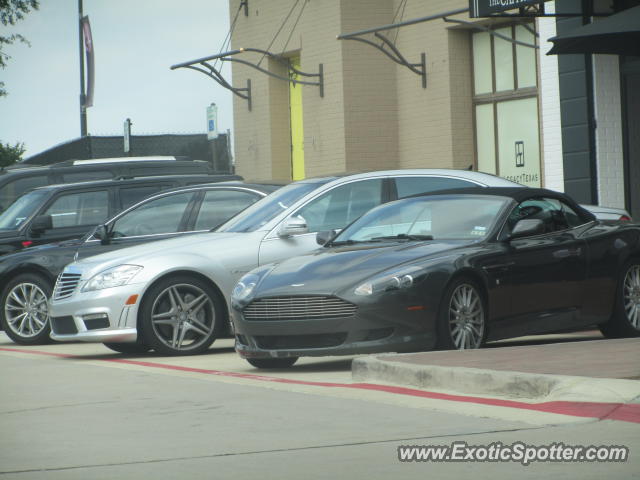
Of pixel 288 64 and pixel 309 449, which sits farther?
pixel 288 64

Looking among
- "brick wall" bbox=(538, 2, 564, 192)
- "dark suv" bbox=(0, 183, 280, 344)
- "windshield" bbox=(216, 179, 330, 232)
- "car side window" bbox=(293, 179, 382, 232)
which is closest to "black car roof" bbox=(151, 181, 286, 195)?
"dark suv" bbox=(0, 183, 280, 344)

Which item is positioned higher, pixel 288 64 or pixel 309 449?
pixel 288 64

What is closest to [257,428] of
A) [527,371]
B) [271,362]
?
[527,371]

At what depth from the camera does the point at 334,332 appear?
30.7ft

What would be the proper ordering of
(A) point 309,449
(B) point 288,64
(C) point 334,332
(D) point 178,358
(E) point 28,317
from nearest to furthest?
(A) point 309,449
(C) point 334,332
(D) point 178,358
(E) point 28,317
(B) point 288,64

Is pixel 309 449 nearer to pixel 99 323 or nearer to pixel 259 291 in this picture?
pixel 259 291

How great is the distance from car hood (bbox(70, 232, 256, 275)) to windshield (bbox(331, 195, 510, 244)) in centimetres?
134

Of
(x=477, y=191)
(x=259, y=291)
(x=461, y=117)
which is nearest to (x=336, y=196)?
(x=477, y=191)

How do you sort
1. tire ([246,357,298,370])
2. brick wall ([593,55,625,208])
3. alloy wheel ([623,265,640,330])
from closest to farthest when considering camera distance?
tire ([246,357,298,370]), alloy wheel ([623,265,640,330]), brick wall ([593,55,625,208])

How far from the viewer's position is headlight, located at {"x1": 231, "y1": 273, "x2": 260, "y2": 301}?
9.95 metres

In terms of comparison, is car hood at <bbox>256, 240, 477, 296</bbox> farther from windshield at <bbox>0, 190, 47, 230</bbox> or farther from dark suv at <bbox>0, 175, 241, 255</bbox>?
windshield at <bbox>0, 190, 47, 230</bbox>

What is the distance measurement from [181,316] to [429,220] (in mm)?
2575

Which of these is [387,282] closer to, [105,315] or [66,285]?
[105,315]

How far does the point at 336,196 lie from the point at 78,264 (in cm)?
251
